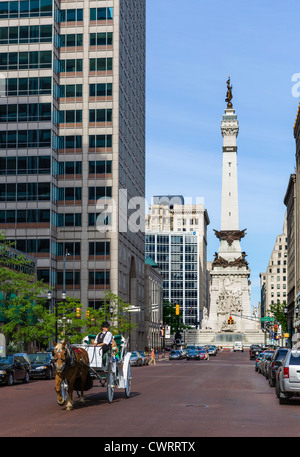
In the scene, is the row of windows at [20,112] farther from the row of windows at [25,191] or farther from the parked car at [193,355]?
the parked car at [193,355]

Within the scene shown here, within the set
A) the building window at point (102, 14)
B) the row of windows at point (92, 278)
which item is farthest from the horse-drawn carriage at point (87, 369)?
the building window at point (102, 14)

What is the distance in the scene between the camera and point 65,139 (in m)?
96.8

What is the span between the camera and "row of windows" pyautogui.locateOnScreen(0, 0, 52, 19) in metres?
95.1

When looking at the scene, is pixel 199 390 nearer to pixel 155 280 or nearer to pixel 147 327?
pixel 147 327

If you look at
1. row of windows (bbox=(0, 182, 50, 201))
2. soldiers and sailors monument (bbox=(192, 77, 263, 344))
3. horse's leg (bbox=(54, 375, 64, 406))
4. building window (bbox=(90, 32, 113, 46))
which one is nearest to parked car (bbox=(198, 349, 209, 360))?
row of windows (bbox=(0, 182, 50, 201))

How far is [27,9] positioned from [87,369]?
268ft

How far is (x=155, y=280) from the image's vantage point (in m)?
146

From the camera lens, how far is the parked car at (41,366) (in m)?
43.4

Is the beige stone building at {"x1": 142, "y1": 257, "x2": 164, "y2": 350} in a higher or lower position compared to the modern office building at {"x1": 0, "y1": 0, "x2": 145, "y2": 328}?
lower

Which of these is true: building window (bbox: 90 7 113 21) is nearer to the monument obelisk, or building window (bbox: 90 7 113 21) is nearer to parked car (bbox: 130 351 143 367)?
parked car (bbox: 130 351 143 367)

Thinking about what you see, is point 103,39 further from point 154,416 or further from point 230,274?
point 154,416

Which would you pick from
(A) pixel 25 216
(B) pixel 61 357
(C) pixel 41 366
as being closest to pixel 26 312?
(C) pixel 41 366

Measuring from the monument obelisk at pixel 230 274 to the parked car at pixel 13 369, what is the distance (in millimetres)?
108494

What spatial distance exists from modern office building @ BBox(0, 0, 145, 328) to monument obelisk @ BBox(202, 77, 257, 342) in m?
52.1
